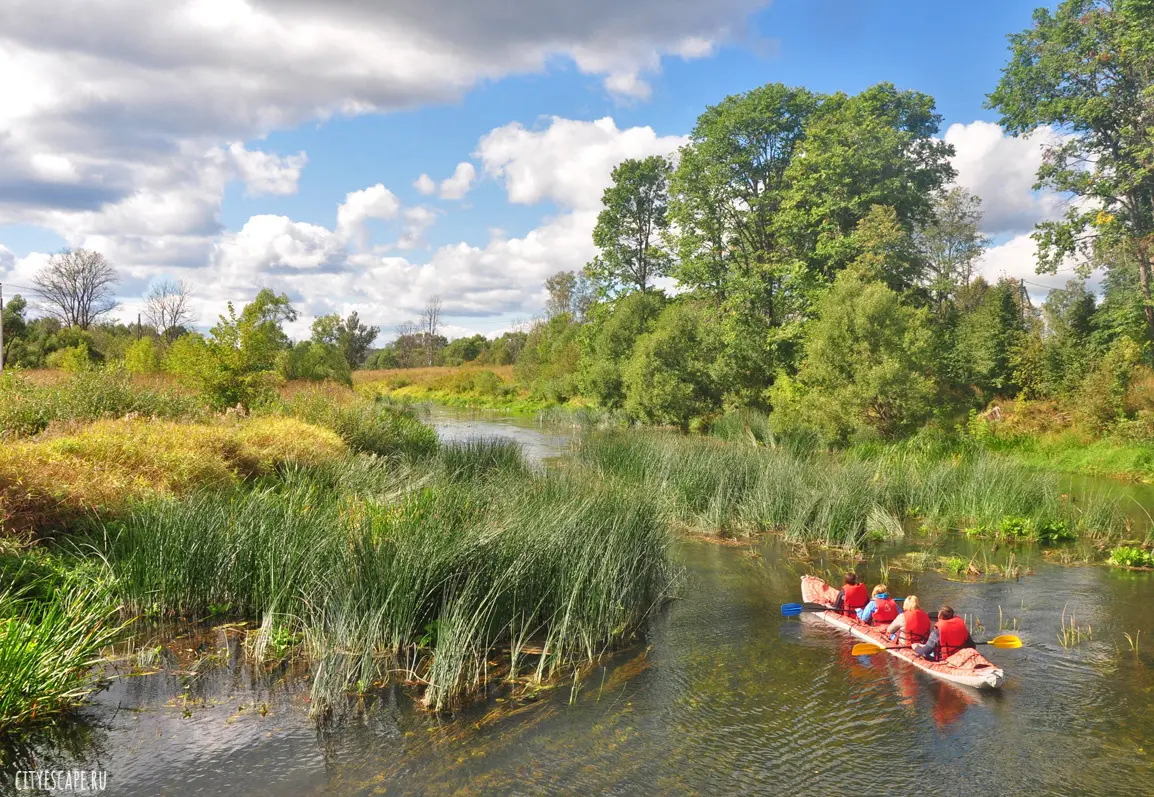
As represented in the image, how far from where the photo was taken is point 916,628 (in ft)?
25.8

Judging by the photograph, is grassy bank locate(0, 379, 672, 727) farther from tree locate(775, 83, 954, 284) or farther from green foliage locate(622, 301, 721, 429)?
tree locate(775, 83, 954, 284)

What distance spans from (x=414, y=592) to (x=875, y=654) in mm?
5131

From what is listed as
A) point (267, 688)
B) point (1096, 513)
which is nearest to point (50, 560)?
point (267, 688)

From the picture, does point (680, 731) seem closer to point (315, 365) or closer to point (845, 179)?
point (845, 179)

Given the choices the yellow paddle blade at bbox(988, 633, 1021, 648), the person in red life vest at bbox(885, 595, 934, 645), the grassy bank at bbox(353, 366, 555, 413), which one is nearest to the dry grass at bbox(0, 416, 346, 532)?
the person in red life vest at bbox(885, 595, 934, 645)

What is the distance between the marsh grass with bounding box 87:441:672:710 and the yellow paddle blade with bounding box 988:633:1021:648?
3.86m

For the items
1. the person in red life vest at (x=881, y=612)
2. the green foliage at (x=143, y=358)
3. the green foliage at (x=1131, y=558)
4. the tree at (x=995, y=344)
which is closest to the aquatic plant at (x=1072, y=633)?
the person in red life vest at (x=881, y=612)

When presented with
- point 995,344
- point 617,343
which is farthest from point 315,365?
point 995,344

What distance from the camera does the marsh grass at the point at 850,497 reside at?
12.8 metres

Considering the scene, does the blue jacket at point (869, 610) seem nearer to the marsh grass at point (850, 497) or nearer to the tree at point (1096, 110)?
the marsh grass at point (850, 497)

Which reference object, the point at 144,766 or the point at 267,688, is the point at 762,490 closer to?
the point at 267,688

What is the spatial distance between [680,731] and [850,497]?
785cm

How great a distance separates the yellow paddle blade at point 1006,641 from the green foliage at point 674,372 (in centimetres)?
1874

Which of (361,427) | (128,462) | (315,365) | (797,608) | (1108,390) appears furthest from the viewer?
(315,365)
